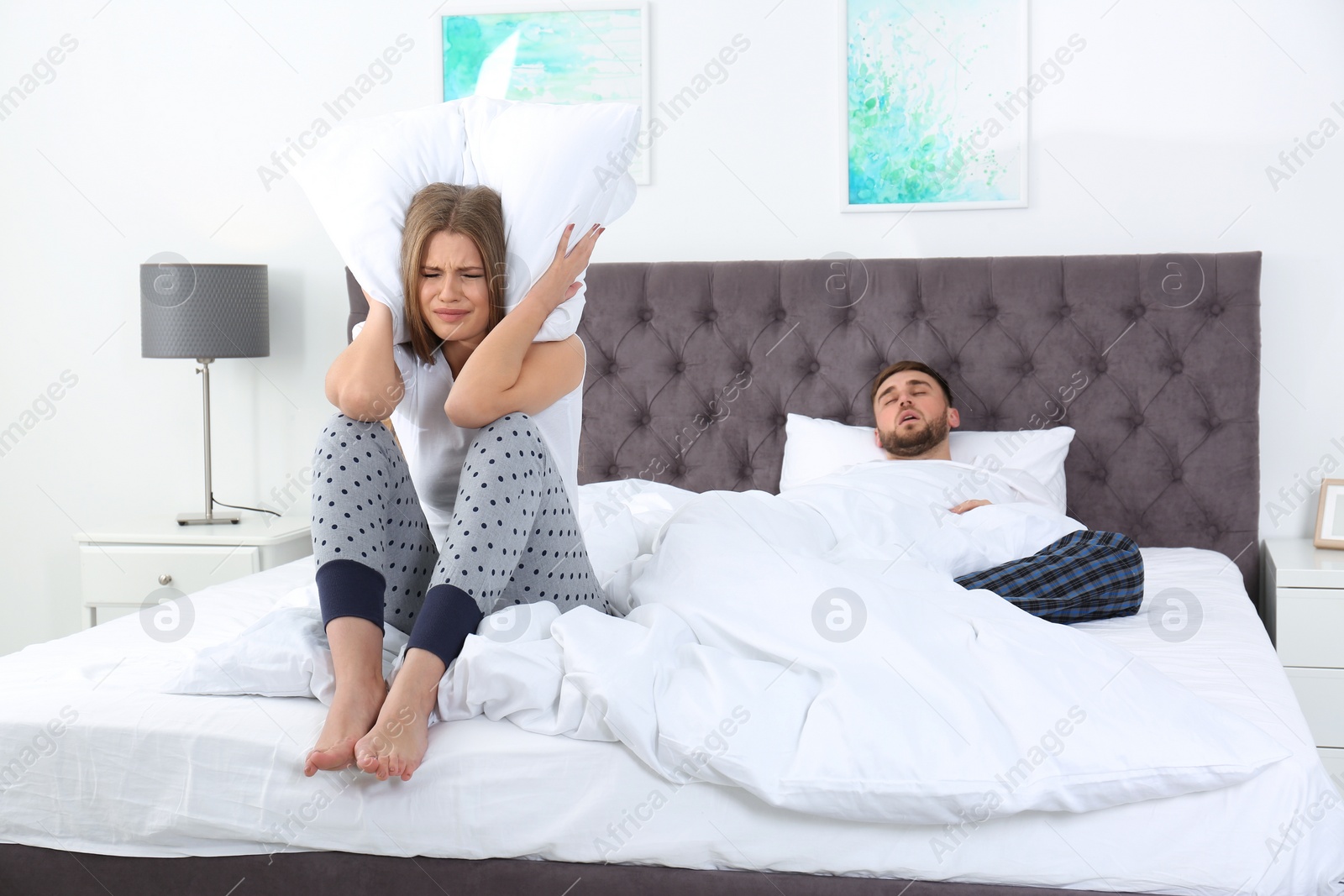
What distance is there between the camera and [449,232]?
4.87ft

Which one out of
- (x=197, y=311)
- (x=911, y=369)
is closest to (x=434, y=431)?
(x=911, y=369)

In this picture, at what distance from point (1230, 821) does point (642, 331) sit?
167 centimetres

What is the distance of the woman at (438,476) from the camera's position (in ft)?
3.87

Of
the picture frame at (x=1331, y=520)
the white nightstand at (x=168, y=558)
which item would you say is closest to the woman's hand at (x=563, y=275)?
the white nightstand at (x=168, y=558)

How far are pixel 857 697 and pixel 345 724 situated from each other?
0.54 metres

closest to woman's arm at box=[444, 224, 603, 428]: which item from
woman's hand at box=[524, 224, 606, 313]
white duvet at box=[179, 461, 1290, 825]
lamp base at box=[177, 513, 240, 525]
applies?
woman's hand at box=[524, 224, 606, 313]

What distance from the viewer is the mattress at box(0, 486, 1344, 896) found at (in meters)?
1.08

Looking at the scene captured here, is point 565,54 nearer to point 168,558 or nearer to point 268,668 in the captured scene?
point 168,558

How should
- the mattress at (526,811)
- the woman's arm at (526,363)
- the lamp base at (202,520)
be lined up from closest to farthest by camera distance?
the mattress at (526,811)
the woman's arm at (526,363)
the lamp base at (202,520)

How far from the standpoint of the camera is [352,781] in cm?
117

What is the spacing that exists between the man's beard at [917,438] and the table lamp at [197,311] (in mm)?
1523

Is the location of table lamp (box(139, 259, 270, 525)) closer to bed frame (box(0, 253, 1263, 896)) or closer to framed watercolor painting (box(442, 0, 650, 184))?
framed watercolor painting (box(442, 0, 650, 184))

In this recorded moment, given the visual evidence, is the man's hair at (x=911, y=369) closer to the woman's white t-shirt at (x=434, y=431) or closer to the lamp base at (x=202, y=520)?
the woman's white t-shirt at (x=434, y=431)

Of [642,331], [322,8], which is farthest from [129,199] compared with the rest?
[642,331]
